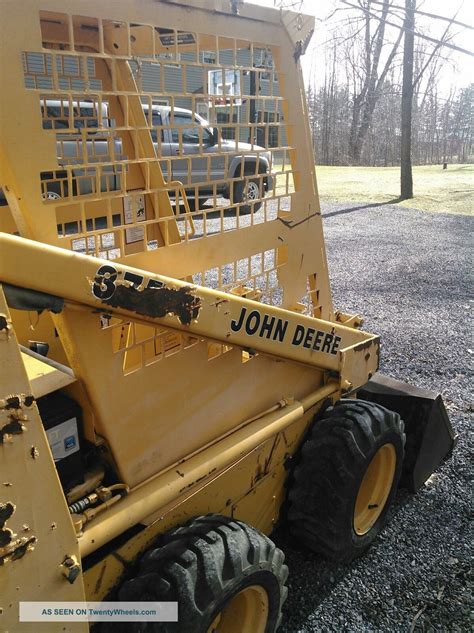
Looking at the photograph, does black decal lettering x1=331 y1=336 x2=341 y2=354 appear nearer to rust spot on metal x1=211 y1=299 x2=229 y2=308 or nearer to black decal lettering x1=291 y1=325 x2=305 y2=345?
black decal lettering x1=291 y1=325 x2=305 y2=345

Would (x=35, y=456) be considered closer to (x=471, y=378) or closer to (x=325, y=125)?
(x=471, y=378)

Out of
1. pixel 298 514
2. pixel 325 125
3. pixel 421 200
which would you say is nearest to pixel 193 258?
pixel 298 514

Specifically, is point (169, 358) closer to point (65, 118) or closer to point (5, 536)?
point (5, 536)

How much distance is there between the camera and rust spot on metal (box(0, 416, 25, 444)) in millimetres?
1391

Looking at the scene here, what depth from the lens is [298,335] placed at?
95.1 inches

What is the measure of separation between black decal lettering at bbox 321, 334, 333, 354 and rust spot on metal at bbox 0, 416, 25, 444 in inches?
59.1

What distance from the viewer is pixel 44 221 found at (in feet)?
5.57

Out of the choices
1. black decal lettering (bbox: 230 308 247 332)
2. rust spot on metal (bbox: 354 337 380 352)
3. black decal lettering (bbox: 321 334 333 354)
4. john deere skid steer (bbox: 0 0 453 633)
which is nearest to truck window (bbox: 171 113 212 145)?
john deere skid steer (bbox: 0 0 453 633)

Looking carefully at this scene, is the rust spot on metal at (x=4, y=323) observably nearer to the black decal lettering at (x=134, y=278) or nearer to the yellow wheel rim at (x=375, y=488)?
the black decal lettering at (x=134, y=278)

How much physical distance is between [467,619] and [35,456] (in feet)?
6.96

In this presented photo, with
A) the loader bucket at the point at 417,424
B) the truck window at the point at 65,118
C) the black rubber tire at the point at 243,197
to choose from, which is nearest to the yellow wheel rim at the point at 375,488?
the loader bucket at the point at 417,424

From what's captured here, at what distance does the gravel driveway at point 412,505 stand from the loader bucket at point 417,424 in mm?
123

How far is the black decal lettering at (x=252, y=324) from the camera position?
2145mm

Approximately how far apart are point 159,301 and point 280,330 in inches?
26.9
